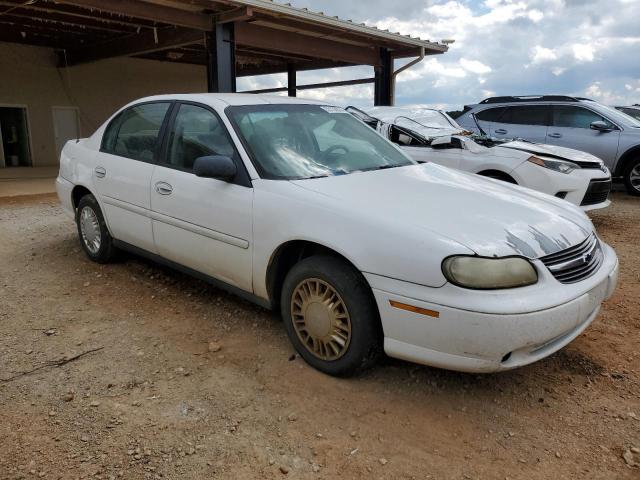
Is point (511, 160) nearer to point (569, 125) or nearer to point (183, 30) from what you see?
point (569, 125)

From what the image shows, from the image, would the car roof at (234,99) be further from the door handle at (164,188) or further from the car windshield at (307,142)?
the door handle at (164,188)

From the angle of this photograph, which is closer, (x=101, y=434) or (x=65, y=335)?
(x=101, y=434)

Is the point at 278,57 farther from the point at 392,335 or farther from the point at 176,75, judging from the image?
the point at 392,335

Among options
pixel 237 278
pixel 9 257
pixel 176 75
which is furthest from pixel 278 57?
pixel 237 278

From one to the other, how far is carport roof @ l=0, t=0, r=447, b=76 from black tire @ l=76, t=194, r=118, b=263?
4266 millimetres

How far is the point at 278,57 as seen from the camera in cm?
1459

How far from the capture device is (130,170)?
4.09m

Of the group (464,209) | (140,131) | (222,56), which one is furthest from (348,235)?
(222,56)

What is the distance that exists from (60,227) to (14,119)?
9459 millimetres

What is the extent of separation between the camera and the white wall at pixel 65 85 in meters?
13.1

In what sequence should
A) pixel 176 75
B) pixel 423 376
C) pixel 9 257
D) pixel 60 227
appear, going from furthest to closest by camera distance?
pixel 176 75
pixel 60 227
pixel 9 257
pixel 423 376

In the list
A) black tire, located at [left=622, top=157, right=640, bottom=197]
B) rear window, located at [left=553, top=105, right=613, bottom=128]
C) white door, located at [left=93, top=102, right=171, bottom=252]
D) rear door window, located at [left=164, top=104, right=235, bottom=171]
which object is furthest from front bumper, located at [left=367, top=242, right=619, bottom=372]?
rear window, located at [left=553, top=105, right=613, bottom=128]

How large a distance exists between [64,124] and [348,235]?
46.1ft

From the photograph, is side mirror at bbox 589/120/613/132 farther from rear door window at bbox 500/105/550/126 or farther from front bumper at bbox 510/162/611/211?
front bumper at bbox 510/162/611/211
